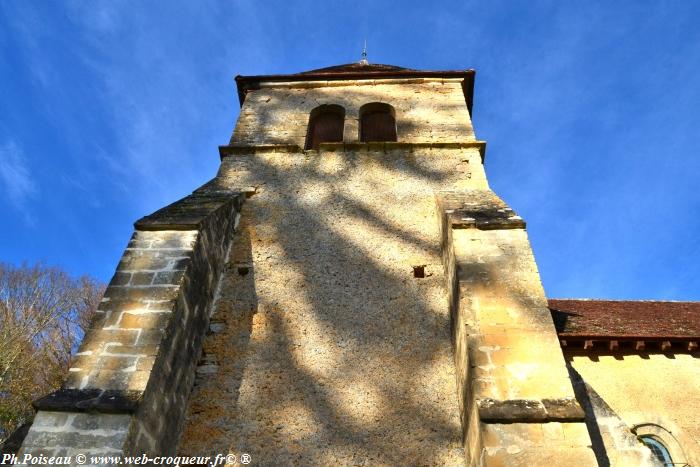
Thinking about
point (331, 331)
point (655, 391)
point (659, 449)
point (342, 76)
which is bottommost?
point (659, 449)

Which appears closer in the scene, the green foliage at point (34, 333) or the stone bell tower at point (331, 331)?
the stone bell tower at point (331, 331)

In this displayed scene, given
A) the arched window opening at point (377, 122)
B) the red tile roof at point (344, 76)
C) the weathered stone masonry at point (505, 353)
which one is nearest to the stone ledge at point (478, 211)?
the weathered stone masonry at point (505, 353)

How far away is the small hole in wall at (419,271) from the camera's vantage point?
19.4 ft

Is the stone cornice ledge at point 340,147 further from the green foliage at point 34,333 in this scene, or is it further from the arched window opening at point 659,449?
the green foliage at point 34,333

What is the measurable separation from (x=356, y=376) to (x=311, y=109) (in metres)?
5.37

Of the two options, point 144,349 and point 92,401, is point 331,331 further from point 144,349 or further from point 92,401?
point 92,401

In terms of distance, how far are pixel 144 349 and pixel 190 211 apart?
198 cm

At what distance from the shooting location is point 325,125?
8.88 m

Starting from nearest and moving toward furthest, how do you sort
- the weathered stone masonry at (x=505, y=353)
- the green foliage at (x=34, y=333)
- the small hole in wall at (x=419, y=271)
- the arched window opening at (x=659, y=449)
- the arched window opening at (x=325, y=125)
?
the weathered stone masonry at (x=505, y=353)
the small hole in wall at (x=419, y=271)
the arched window opening at (x=659, y=449)
the arched window opening at (x=325, y=125)
the green foliage at (x=34, y=333)

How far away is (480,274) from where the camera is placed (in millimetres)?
4848

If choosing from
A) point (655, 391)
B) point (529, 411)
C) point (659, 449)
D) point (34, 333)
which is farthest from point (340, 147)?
point (34, 333)

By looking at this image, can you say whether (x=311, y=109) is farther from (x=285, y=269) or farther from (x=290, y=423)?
(x=290, y=423)

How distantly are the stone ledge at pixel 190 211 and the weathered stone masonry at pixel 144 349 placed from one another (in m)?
0.01

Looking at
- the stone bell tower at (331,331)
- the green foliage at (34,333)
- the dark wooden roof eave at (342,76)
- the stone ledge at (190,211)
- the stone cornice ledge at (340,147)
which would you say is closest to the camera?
the stone bell tower at (331,331)
